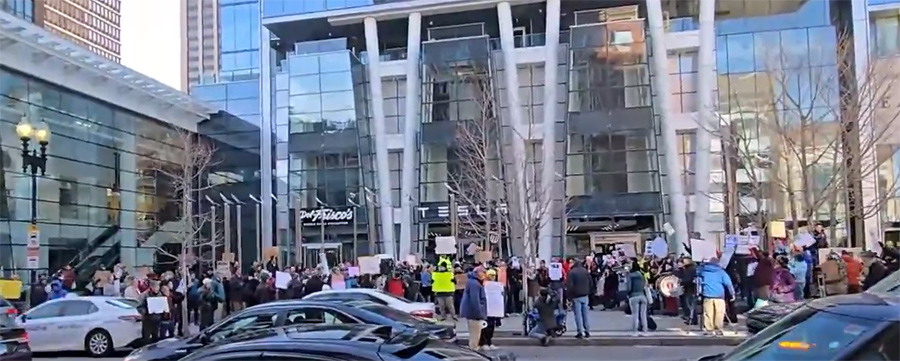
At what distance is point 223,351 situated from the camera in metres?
4.92

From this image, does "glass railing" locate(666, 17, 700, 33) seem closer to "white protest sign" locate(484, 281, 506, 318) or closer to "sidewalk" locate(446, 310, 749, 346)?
"sidewalk" locate(446, 310, 749, 346)

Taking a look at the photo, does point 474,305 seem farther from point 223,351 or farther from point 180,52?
point 180,52

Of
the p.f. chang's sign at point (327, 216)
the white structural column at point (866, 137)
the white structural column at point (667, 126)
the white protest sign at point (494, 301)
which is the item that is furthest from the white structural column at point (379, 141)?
the white protest sign at point (494, 301)

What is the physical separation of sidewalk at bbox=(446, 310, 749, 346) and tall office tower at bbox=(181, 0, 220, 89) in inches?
2345

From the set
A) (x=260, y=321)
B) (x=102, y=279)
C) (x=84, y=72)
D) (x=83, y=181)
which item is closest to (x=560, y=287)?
(x=260, y=321)

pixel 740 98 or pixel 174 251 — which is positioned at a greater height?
pixel 740 98

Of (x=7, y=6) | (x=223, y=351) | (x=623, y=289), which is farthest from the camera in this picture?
(x=7, y=6)

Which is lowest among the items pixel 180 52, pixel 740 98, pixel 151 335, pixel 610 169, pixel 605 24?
pixel 151 335

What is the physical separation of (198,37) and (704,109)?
57054 mm

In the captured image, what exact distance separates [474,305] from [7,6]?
42.9 m

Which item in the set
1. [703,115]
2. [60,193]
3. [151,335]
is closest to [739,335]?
[151,335]

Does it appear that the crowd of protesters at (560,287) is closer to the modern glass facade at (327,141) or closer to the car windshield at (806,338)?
the car windshield at (806,338)

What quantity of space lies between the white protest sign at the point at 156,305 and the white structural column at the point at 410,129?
29367 millimetres

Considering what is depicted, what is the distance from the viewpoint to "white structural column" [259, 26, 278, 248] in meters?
54.7
